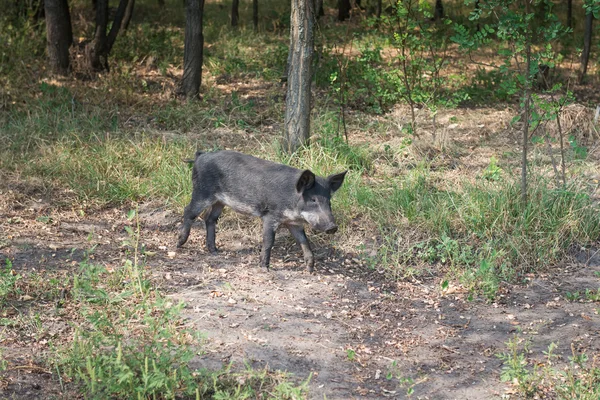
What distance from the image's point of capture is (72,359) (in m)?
4.62

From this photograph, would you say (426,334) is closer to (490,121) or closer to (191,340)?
(191,340)

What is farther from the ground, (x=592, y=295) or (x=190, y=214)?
(x=190, y=214)

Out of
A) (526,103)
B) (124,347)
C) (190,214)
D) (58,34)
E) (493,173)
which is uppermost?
(58,34)

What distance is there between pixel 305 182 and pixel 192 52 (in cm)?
630

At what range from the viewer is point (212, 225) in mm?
7027

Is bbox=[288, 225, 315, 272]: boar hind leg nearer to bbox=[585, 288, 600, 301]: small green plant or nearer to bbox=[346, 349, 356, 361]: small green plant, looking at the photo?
bbox=[346, 349, 356, 361]: small green plant

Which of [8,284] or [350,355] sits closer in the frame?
[350,355]

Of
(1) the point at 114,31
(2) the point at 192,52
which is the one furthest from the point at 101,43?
(2) the point at 192,52

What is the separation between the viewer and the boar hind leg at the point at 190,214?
6.84 m

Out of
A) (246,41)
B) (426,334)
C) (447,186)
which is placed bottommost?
(426,334)

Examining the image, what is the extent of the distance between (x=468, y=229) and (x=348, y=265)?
1233mm

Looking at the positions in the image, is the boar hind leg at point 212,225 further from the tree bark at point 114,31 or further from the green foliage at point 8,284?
the tree bark at point 114,31

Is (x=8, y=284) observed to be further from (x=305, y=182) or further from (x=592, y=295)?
(x=592, y=295)

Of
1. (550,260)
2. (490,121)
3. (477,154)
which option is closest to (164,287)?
(550,260)
